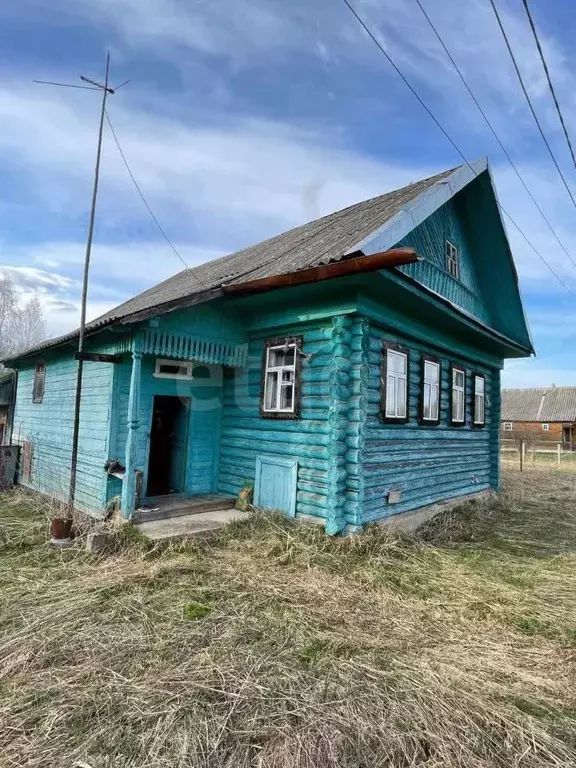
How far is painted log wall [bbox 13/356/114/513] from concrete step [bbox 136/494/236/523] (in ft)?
2.87

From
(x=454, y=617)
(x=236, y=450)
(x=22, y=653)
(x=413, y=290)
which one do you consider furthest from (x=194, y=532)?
(x=413, y=290)

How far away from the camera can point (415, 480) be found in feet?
26.8

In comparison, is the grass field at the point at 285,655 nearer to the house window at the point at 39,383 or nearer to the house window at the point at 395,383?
the house window at the point at 395,383

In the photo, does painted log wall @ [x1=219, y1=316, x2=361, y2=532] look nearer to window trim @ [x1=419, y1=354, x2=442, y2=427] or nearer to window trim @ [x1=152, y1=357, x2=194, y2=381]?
window trim @ [x1=152, y1=357, x2=194, y2=381]

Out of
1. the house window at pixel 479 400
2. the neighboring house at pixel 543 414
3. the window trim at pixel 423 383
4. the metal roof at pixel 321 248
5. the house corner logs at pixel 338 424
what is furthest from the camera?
the neighboring house at pixel 543 414

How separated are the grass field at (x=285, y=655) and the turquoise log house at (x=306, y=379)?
115 centimetres

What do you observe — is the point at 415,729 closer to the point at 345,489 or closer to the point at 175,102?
the point at 345,489

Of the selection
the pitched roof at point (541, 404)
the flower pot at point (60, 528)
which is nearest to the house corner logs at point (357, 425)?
the flower pot at point (60, 528)

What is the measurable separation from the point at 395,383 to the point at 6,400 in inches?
467

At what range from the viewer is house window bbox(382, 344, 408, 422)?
726 cm

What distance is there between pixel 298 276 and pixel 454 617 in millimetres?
4367

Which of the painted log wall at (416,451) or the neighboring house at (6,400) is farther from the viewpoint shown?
the neighboring house at (6,400)

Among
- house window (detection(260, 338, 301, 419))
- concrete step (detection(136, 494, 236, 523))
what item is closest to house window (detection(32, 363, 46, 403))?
concrete step (detection(136, 494, 236, 523))

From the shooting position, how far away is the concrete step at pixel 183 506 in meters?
6.64
